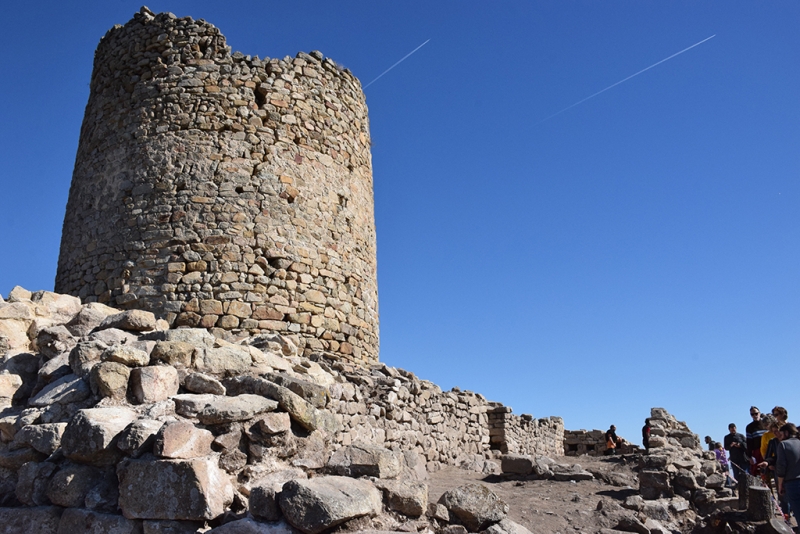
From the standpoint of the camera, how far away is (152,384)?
4.26 metres

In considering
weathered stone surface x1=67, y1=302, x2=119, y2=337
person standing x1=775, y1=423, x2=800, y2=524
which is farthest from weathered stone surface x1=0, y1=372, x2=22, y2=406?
person standing x1=775, y1=423, x2=800, y2=524

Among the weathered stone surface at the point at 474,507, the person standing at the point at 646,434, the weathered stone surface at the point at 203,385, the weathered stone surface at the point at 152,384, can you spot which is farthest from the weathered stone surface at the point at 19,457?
the person standing at the point at 646,434

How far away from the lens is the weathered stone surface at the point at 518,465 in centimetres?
883

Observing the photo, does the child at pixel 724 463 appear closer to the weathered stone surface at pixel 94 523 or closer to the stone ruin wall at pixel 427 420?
the stone ruin wall at pixel 427 420

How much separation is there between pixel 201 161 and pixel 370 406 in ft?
12.9

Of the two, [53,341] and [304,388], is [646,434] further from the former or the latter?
[53,341]

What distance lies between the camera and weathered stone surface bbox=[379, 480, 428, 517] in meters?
3.81

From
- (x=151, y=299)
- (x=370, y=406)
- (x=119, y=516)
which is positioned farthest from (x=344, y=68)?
(x=119, y=516)

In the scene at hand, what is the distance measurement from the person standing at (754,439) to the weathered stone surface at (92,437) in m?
7.39

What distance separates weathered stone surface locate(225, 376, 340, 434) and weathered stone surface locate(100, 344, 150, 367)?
0.60m

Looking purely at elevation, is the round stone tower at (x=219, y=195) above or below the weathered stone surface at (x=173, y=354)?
above

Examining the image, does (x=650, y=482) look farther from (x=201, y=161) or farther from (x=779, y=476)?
(x=201, y=161)

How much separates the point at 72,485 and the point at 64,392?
942mm

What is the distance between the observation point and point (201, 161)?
847cm
